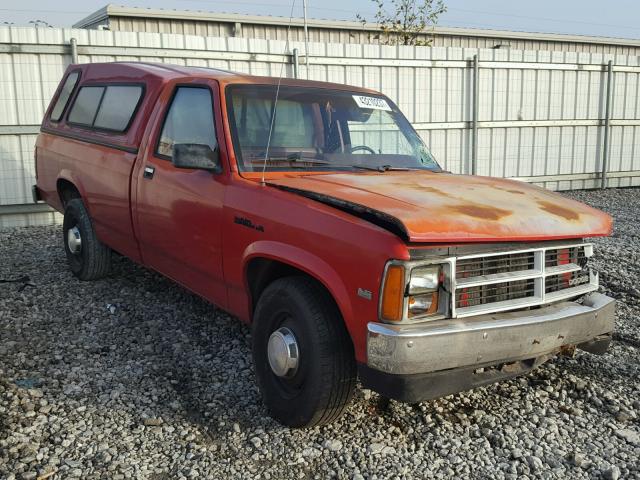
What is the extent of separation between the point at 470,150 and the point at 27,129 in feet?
25.3

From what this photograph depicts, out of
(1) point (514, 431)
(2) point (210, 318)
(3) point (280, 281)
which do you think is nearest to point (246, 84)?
(3) point (280, 281)

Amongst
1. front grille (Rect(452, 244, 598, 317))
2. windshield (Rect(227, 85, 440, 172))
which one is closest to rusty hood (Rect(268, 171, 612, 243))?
front grille (Rect(452, 244, 598, 317))

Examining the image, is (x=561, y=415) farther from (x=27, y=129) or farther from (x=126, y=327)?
(x=27, y=129)

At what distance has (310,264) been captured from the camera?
3.12 m

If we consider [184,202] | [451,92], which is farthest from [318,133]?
[451,92]

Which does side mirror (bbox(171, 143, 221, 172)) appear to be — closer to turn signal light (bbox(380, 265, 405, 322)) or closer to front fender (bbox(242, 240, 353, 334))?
front fender (bbox(242, 240, 353, 334))

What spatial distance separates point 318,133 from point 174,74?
145cm

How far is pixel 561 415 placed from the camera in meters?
3.60

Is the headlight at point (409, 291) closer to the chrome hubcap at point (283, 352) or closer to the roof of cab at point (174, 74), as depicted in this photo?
the chrome hubcap at point (283, 352)

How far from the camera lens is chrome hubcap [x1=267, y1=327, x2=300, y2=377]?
3234mm

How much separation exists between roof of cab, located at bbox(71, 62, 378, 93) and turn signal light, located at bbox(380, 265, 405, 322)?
80.4 inches

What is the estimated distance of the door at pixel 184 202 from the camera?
12.9 ft

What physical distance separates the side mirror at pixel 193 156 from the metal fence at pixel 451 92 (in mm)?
5982

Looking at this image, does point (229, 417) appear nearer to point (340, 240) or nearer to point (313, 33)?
point (340, 240)
